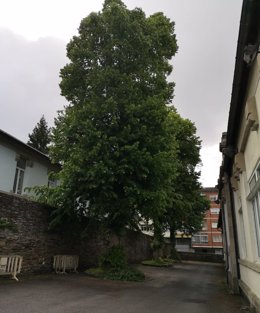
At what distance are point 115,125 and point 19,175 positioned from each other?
8516mm

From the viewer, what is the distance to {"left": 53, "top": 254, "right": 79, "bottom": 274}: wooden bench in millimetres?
14484

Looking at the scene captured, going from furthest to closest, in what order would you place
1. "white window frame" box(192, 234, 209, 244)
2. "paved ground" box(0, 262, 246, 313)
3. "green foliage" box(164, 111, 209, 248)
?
"white window frame" box(192, 234, 209, 244), "green foliage" box(164, 111, 209, 248), "paved ground" box(0, 262, 246, 313)

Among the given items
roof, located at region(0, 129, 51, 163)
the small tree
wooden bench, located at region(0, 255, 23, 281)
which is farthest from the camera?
the small tree

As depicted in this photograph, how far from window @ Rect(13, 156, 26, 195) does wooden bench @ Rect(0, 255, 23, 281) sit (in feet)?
26.5

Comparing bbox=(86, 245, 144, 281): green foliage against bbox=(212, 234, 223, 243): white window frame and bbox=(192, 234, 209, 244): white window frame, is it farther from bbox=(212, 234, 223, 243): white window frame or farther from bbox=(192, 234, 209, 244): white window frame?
bbox=(212, 234, 223, 243): white window frame

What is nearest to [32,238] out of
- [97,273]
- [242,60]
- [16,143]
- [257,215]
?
[97,273]

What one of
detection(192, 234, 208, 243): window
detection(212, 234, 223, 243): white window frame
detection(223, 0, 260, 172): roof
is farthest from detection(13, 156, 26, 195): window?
detection(212, 234, 223, 243): white window frame

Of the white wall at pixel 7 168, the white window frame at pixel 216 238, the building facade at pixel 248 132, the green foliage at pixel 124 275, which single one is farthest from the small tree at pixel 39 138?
the white window frame at pixel 216 238

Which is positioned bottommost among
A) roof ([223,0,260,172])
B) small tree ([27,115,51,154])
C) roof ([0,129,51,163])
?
roof ([223,0,260,172])

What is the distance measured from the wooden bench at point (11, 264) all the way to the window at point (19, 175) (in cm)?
807

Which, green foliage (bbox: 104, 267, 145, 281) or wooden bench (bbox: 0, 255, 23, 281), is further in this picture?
green foliage (bbox: 104, 267, 145, 281)

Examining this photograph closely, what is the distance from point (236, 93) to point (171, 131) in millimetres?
8697

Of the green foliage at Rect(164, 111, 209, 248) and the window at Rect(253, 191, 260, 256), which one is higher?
the green foliage at Rect(164, 111, 209, 248)

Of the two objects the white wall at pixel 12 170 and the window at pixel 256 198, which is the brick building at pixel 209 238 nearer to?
the white wall at pixel 12 170
